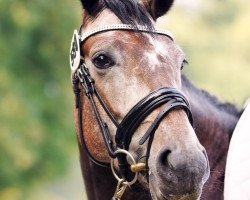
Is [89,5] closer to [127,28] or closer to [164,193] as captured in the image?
[127,28]

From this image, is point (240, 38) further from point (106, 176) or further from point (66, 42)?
point (106, 176)

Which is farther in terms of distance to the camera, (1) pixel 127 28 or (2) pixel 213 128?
(2) pixel 213 128

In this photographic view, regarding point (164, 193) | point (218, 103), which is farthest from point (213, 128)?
point (164, 193)

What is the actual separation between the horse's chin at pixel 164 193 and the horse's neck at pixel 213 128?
805mm

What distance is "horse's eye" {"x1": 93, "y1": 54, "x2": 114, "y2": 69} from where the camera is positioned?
506 centimetres

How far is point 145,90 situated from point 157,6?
84 centimetres

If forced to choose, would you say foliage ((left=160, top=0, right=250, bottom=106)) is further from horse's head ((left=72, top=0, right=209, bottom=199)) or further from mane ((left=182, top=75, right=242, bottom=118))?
horse's head ((left=72, top=0, right=209, bottom=199))

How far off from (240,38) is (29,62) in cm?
889

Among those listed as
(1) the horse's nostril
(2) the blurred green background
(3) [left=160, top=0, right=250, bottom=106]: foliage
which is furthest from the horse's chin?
(3) [left=160, top=0, right=250, bottom=106]: foliage

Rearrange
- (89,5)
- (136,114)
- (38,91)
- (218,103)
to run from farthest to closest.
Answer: (38,91)
(218,103)
(89,5)
(136,114)

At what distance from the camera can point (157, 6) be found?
17.9 ft

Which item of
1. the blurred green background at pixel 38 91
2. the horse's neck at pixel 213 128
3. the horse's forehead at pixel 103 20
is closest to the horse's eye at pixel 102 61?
the horse's forehead at pixel 103 20

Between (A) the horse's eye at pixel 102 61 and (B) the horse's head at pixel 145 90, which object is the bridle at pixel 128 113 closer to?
(B) the horse's head at pixel 145 90

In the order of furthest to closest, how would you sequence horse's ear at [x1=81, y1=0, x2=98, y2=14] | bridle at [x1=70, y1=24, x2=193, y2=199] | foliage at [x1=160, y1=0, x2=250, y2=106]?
foliage at [x1=160, y1=0, x2=250, y2=106] → horse's ear at [x1=81, y1=0, x2=98, y2=14] → bridle at [x1=70, y1=24, x2=193, y2=199]
